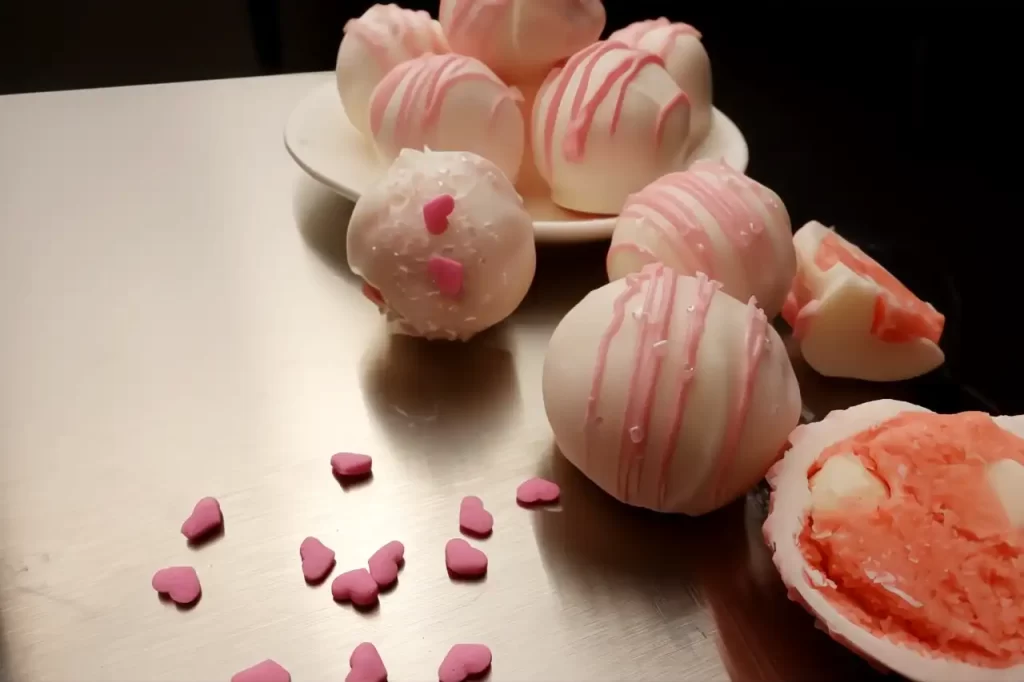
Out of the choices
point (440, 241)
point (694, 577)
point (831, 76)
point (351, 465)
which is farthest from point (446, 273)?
point (831, 76)

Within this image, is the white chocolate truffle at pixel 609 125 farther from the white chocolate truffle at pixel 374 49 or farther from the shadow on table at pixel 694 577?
the shadow on table at pixel 694 577

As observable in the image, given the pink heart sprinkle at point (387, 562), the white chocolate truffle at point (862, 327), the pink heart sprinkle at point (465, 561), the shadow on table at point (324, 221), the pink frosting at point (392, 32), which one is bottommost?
the shadow on table at point (324, 221)

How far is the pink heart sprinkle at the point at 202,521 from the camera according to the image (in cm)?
60

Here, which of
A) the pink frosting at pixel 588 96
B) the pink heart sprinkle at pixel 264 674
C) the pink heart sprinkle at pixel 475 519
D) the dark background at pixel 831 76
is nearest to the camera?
the pink heart sprinkle at pixel 264 674

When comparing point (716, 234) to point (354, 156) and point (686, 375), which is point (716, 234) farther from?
point (354, 156)

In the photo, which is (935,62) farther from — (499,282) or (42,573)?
(42,573)

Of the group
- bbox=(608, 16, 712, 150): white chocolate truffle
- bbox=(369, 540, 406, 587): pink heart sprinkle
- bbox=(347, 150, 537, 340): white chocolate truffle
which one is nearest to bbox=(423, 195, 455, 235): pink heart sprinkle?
bbox=(347, 150, 537, 340): white chocolate truffle

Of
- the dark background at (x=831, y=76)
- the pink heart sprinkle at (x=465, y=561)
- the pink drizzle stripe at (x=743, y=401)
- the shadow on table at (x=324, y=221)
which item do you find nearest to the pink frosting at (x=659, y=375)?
the pink drizzle stripe at (x=743, y=401)

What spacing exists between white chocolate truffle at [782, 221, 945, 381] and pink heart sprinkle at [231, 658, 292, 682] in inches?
18.8

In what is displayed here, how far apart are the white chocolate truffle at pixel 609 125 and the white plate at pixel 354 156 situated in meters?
0.04

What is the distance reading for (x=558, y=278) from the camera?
0.89 meters

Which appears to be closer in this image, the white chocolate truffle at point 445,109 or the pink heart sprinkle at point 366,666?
the pink heart sprinkle at point 366,666

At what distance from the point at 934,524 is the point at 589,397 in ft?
0.71

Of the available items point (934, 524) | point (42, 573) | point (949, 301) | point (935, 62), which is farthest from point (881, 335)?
point (935, 62)
